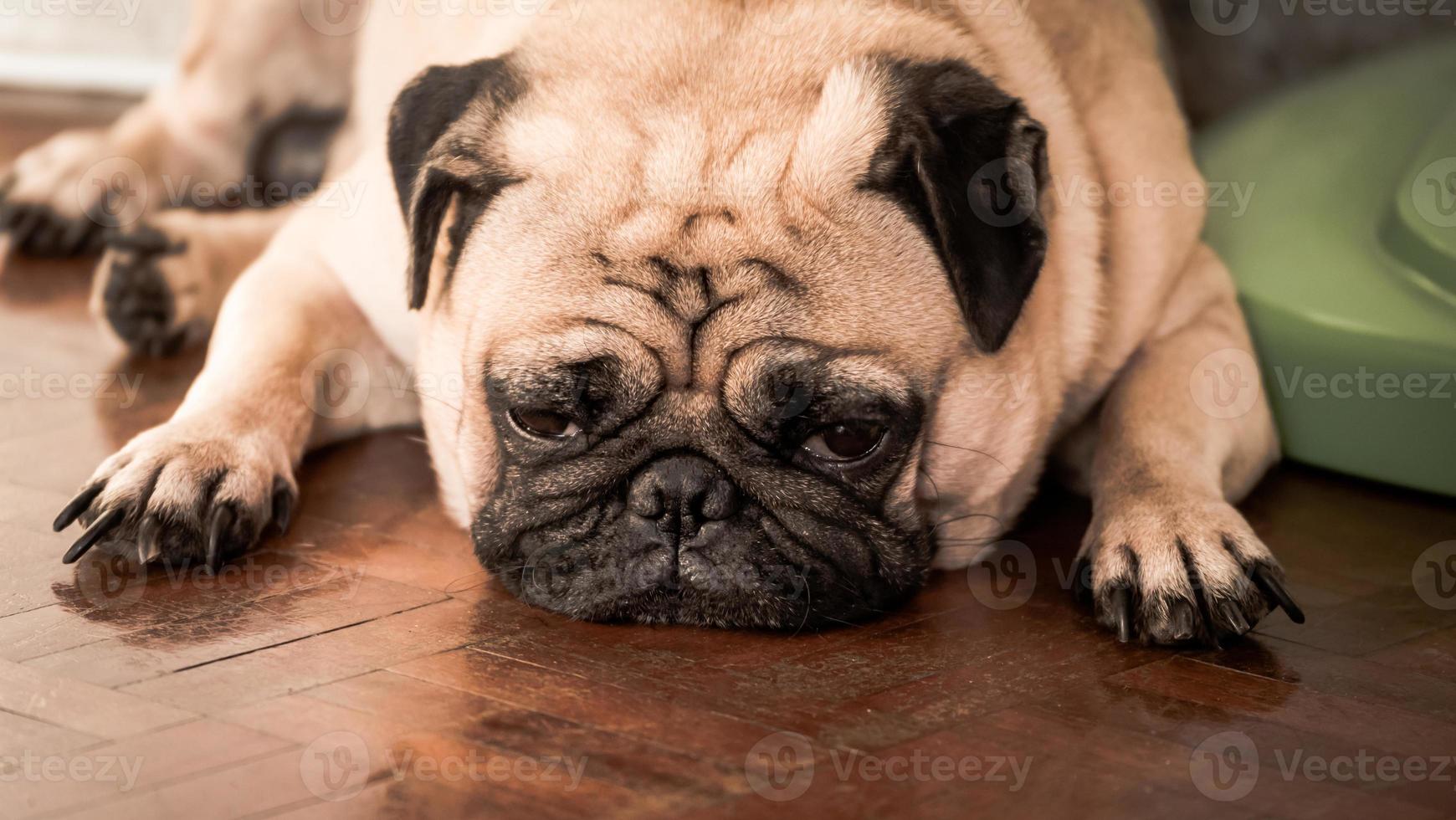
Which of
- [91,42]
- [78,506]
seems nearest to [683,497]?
[78,506]

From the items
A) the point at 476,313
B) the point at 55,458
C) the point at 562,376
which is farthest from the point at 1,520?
the point at 562,376

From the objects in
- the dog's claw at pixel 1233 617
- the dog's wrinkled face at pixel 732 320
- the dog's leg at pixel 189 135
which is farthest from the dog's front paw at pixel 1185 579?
the dog's leg at pixel 189 135

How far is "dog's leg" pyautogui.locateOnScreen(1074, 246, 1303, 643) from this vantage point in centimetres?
223

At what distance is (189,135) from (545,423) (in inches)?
105

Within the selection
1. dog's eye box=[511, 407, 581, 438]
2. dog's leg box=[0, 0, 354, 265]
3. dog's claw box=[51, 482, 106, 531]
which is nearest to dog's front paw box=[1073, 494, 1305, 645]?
dog's eye box=[511, 407, 581, 438]

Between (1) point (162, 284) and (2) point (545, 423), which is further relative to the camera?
(1) point (162, 284)

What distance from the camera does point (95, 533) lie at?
233 cm

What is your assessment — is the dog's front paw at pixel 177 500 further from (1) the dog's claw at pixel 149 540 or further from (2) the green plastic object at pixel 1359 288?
(2) the green plastic object at pixel 1359 288

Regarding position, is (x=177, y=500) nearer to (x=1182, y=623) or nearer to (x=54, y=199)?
(x=1182, y=623)

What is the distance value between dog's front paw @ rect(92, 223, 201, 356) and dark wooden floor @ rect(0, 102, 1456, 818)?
0.88m

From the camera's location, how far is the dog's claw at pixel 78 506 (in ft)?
7.77

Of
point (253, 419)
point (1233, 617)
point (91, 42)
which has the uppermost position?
point (91, 42)

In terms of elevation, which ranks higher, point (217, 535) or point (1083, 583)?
point (217, 535)

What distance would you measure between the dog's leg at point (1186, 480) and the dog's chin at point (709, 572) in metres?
0.40
